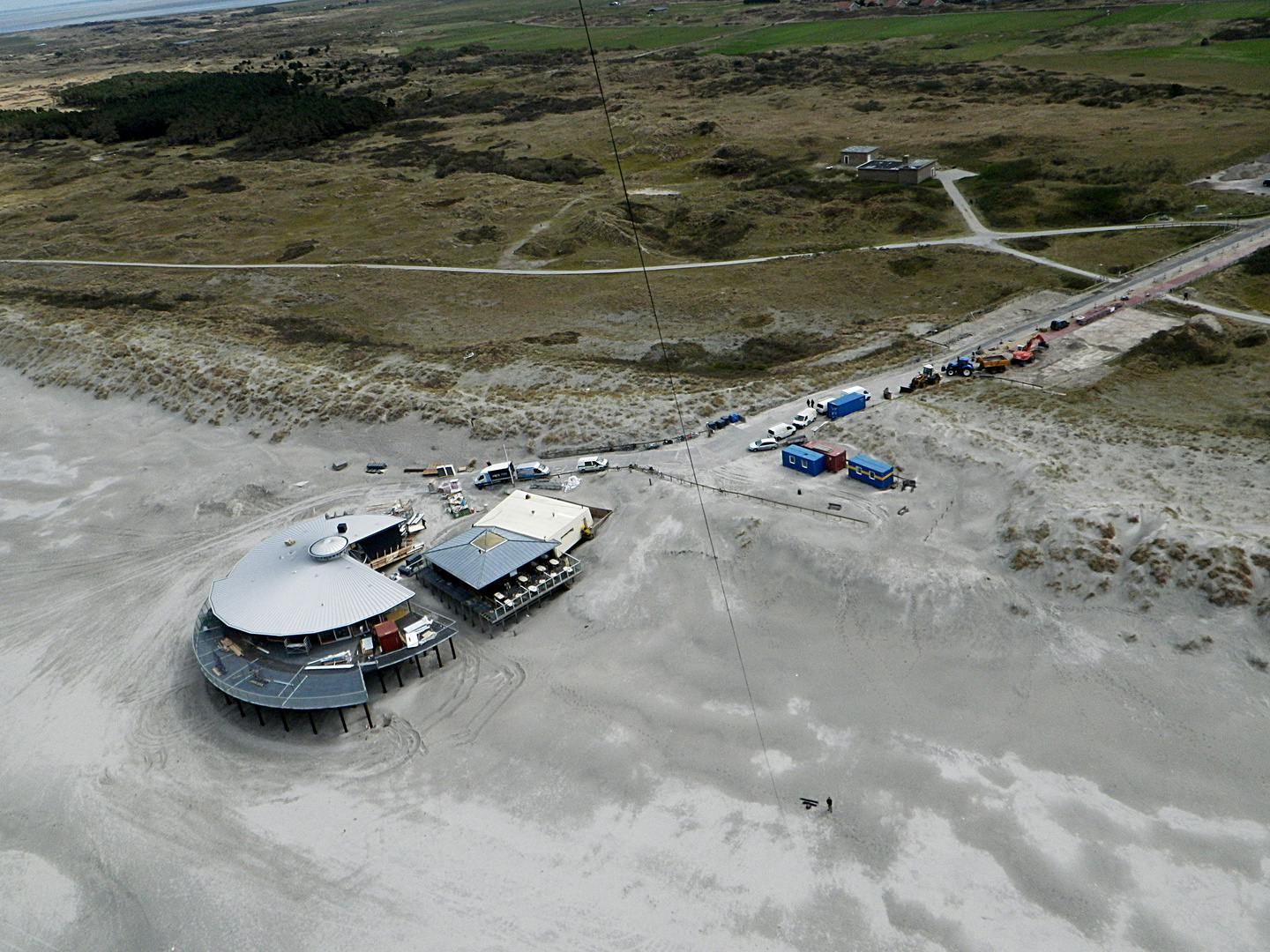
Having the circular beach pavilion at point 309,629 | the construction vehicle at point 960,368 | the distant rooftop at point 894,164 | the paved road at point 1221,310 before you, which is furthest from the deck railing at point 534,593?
the distant rooftop at point 894,164

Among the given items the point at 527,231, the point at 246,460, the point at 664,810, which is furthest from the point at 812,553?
the point at 527,231

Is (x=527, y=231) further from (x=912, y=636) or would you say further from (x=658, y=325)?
(x=912, y=636)

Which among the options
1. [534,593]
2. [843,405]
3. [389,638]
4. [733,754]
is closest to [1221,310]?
[843,405]

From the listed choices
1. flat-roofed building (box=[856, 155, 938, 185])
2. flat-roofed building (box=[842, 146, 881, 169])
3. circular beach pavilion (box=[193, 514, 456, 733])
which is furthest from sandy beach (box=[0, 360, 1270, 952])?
flat-roofed building (box=[842, 146, 881, 169])

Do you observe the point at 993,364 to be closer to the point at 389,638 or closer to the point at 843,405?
the point at 843,405

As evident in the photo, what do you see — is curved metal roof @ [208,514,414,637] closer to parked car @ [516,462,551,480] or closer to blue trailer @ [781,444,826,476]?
parked car @ [516,462,551,480]

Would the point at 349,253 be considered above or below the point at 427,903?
above
